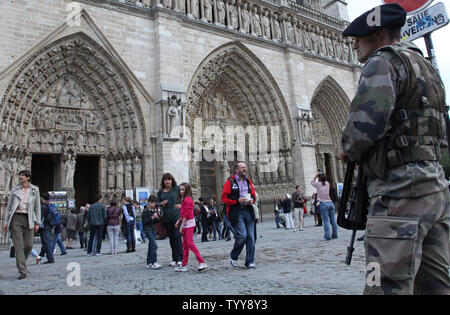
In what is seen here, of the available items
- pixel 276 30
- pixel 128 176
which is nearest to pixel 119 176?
pixel 128 176

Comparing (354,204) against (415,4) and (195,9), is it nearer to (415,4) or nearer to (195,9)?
(415,4)

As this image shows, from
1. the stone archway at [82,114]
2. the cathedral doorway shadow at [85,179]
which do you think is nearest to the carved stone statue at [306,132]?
the stone archway at [82,114]

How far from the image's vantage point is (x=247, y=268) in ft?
16.5

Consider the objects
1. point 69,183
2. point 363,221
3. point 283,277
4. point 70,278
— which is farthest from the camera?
point 69,183

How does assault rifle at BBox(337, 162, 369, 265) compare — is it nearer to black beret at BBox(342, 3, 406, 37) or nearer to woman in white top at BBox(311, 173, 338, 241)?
black beret at BBox(342, 3, 406, 37)

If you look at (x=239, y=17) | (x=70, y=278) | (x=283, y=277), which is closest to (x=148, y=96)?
(x=239, y=17)

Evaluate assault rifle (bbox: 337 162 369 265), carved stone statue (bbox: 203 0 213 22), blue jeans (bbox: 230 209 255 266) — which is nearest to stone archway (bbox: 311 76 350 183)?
carved stone statue (bbox: 203 0 213 22)

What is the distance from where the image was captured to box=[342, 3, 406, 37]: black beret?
187cm

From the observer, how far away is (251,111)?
20156 mm

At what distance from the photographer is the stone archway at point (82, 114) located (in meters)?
13.6
